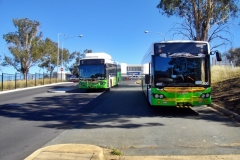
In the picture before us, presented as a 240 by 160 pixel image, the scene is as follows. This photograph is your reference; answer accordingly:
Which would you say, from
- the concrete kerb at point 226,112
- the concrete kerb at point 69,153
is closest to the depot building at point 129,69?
the concrete kerb at point 226,112

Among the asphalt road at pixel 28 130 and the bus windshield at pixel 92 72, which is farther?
the bus windshield at pixel 92 72

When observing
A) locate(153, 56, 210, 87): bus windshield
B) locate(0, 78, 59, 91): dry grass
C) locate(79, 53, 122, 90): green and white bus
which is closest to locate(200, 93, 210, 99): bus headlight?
locate(153, 56, 210, 87): bus windshield

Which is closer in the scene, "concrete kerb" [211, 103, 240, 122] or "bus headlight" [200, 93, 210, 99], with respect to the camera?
"concrete kerb" [211, 103, 240, 122]

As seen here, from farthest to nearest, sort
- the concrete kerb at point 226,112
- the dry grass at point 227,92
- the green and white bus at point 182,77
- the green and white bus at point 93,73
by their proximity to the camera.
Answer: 1. the green and white bus at point 93,73
2. the dry grass at point 227,92
3. the green and white bus at point 182,77
4. the concrete kerb at point 226,112

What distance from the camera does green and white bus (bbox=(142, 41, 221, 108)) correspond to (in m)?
10.8

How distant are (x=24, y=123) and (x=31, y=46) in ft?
119

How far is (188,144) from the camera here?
22.2 ft

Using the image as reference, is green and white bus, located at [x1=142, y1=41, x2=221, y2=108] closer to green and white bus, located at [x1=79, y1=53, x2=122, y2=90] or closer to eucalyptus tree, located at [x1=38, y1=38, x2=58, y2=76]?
green and white bus, located at [x1=79, y1=53, x2=122, y2=90]

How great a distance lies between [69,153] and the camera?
19.1 ft

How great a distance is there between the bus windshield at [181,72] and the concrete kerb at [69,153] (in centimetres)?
542

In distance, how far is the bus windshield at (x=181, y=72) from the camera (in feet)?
35.5

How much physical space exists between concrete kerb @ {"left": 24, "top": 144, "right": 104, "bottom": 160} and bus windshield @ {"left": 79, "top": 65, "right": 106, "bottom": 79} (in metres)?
17.0

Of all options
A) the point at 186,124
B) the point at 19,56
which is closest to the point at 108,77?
the point at 186,124

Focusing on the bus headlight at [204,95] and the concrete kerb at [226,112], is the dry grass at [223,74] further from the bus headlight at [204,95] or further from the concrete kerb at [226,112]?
the bus headlight at [204,95]
